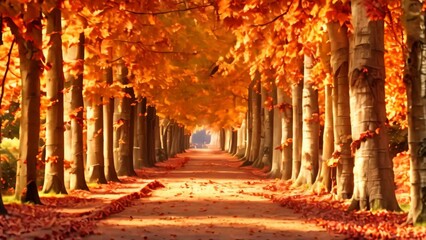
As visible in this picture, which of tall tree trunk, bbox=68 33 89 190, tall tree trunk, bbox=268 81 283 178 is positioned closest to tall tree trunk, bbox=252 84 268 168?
tall tree trunk, bbox=268 81 283 178

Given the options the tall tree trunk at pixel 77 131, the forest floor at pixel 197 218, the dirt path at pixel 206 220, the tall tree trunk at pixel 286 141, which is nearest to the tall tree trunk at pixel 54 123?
the forest floor at pixel 197 218

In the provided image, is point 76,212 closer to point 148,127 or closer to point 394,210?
point 394,210

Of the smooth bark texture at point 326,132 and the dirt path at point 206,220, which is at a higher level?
the smooth bark texture at point 326,132

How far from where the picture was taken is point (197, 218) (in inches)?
528

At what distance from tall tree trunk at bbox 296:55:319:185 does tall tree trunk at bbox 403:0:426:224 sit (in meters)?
10.0

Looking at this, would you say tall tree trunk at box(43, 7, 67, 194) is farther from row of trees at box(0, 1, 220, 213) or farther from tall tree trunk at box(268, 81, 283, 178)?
tall tree trunk at box(268, 81, 283, 178)

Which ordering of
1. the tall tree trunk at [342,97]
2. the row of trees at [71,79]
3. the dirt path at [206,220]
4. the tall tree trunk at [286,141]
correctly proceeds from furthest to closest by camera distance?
the tall tree trunk at [286,141]
the tall tree trunk at [342,97]
the row of trees at [71,79]
the dirt path at [206,220]

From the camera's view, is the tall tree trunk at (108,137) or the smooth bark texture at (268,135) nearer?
the tall tree trunk at (108,137)

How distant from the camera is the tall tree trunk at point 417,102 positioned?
36.6ft

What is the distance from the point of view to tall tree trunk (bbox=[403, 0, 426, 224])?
11156 millimetres

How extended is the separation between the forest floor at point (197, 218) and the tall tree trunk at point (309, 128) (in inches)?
67.9

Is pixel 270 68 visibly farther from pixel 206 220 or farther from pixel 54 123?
pixel 206 220

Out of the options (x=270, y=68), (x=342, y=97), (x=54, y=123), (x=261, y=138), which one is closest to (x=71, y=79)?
(x=54, y=123)

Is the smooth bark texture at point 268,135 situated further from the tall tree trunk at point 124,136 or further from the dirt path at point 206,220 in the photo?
the dirt path at point 206,220
